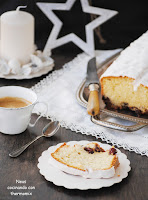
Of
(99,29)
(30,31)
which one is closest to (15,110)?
(30,31)

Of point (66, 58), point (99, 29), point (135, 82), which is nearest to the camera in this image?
point (135, 82)

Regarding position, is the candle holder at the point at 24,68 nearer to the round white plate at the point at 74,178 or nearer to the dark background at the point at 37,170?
the dark background at the point at 37,170

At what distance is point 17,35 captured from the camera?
7.75 ft

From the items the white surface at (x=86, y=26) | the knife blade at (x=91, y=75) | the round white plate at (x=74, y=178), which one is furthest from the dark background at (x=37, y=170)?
the knife blade at (x=91, y=75)

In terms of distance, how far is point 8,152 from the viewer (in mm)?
1575

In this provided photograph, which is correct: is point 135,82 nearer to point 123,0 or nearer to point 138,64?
point 138,64

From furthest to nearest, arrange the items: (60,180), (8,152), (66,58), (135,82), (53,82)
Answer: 1. (66,58)
2. (53,82)
3. (135,82)
4. (8,152)
5. (60,180)

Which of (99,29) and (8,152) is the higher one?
(8,152)

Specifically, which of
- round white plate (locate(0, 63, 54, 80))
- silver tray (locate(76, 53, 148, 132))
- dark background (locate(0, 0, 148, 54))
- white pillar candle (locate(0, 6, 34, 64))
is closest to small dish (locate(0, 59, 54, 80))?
round white plate (locate(0, 63, 54, 80))

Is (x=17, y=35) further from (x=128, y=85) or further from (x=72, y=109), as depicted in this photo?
(x=128, y=85)

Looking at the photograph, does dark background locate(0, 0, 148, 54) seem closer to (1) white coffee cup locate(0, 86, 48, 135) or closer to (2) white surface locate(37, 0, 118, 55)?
(2) white surface locate(37, 0, 118, 55)

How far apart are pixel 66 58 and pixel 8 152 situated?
54.6 inches

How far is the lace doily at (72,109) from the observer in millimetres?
1709

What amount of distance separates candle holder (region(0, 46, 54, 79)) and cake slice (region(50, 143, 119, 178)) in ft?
3.10
